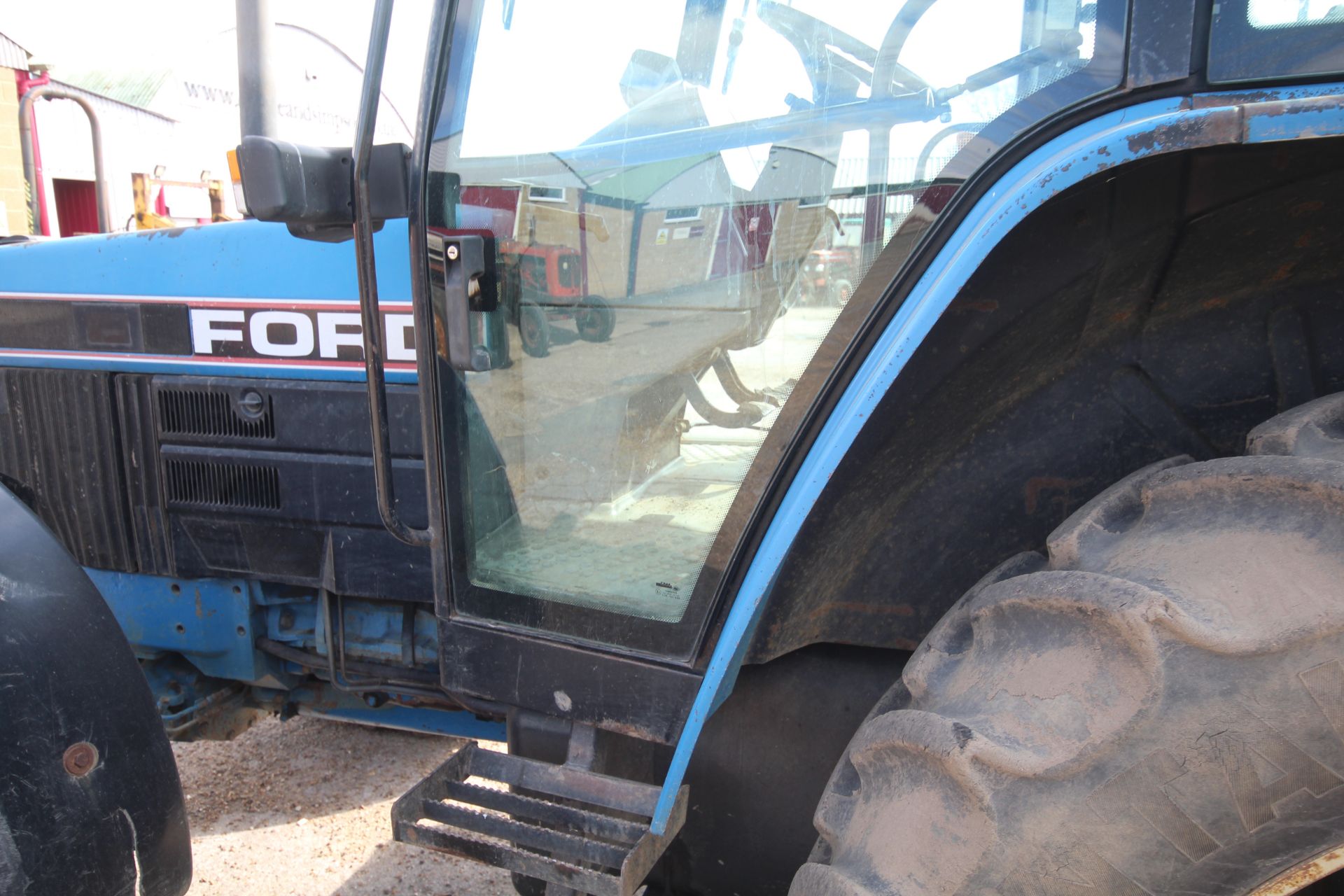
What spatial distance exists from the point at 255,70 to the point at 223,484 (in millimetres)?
1031

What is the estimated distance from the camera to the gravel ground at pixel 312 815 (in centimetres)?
238

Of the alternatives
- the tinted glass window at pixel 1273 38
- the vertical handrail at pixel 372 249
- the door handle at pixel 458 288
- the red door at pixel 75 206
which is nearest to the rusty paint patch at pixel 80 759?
the vertical handrail at pixel 372 249

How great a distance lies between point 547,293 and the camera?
4.63 feet

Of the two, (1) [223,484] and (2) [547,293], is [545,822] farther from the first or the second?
(1) [223,484]

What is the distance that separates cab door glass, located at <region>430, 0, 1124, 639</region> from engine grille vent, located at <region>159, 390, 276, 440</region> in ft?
2.13

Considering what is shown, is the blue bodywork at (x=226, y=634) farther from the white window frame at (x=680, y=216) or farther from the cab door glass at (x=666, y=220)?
the white window frame at (x=680, y=216)

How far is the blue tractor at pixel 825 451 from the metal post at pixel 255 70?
5 centimetres

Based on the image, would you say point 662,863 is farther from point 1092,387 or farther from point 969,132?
point 969,132

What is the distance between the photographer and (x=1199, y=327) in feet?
4.17

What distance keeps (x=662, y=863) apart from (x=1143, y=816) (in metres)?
0.95

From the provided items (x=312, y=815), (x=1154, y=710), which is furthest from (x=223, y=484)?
(x=1154, y=710)

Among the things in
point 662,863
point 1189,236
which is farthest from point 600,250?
point 662,863

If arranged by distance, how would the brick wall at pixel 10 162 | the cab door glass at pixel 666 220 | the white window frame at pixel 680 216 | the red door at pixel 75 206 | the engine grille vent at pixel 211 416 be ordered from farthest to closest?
the red door at pixel 75 206
the brick wall at pixel 10 162
the engine grille vent at pixel 211 416
the white window frame at pixel 680 216
the cab door glass at pixel 666 220

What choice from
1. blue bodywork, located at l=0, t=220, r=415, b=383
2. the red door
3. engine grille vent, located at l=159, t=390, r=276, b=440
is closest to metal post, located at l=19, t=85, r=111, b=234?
blue bodywork, located at l=0, t=220, r=415, b=383
